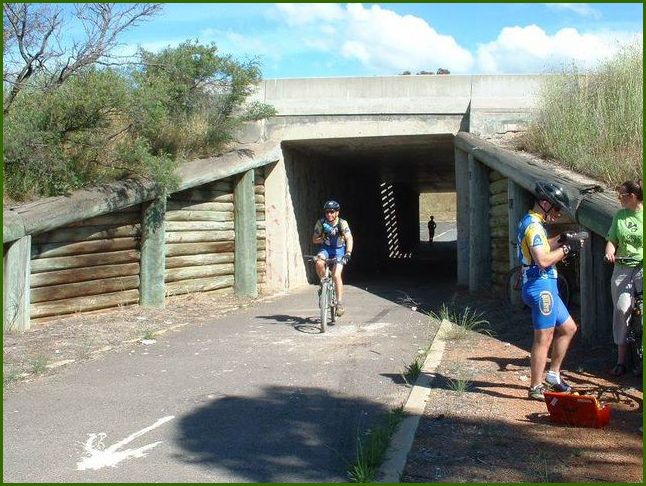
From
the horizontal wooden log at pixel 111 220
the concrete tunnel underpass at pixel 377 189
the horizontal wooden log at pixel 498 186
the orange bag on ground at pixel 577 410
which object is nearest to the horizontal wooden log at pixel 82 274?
the horizontal wooden log at pixel 111 220

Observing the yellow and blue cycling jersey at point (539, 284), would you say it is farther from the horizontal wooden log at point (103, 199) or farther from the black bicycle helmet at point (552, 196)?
the horizontal wooden log at point (103, 199)

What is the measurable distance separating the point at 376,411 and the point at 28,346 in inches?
183

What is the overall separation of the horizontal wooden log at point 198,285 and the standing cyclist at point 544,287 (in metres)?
7.89

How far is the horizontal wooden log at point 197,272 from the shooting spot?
13.0 m

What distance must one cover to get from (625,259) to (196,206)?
8.40 metres

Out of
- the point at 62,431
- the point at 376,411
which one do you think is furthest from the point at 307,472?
the point at 62,431

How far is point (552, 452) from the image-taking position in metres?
5.15

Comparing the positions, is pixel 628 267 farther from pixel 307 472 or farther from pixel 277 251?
pixel 277 251

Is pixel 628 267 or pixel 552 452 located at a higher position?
pixel 628 267

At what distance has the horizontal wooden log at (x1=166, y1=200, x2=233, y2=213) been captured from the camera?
13.1m

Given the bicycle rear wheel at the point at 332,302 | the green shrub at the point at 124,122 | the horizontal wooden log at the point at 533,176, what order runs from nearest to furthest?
the horizontal wooden log at the point at 533,176 → the green shrub at the point at 124,122 → the bicycle rear wheel at the point at 332,302

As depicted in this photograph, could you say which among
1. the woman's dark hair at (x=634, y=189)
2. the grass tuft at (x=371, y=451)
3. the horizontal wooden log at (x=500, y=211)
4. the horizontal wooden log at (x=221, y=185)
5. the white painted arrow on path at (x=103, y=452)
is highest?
the horizontal wooden log at (x=221, y=185)

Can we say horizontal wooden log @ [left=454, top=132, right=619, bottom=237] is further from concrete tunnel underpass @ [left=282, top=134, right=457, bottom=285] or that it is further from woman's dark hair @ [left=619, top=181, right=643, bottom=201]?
concrete tunnel underpass @ [left=282, top=134, right=457, bottom=285]

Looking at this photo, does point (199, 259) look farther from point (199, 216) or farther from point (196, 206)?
point (196, 206)
